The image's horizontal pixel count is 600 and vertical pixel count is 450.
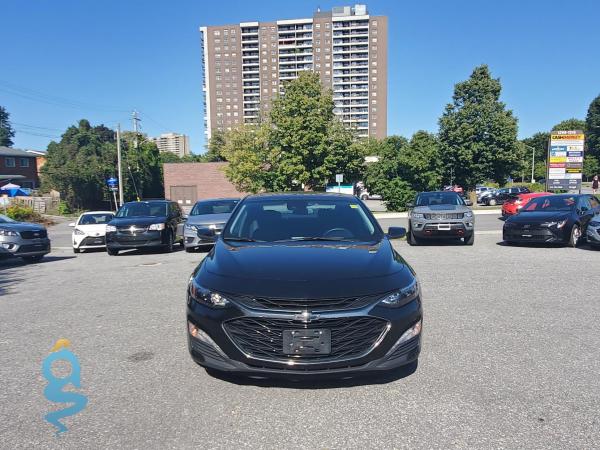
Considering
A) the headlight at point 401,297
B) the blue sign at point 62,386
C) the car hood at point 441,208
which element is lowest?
the blue sign at point 62,386

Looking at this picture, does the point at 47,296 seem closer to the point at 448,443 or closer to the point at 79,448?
the point at 79,448

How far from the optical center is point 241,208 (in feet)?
16.8

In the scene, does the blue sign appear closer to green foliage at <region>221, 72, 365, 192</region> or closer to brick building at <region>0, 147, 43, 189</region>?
green foliage at <region>221, 72, 365, 192</region>

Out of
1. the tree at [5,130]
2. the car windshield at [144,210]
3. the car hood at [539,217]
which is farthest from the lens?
the tree at [5,130]

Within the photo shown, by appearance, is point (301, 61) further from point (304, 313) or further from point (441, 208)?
point (304, 313)

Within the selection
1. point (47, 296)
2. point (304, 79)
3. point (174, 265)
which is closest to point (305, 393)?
point (47, 296)

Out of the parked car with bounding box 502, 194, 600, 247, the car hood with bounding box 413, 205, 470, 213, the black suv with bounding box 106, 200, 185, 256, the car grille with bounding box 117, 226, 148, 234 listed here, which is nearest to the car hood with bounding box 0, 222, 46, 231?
the black suv with bounding box 106, 200, 185, 256

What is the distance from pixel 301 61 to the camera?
123875 millimetres

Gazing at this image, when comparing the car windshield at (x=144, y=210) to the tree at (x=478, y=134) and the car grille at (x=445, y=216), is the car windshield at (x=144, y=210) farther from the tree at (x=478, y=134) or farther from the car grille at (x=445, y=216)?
the tree at (x=478, y=134)

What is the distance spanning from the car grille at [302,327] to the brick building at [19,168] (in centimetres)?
6841

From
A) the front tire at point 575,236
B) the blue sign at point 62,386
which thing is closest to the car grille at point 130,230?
the blue sign at point 62,386

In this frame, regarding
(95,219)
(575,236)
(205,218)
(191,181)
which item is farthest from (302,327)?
(191,181)

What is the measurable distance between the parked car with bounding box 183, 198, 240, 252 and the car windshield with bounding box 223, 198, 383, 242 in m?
6.91

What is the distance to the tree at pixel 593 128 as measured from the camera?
76625 millimetres
